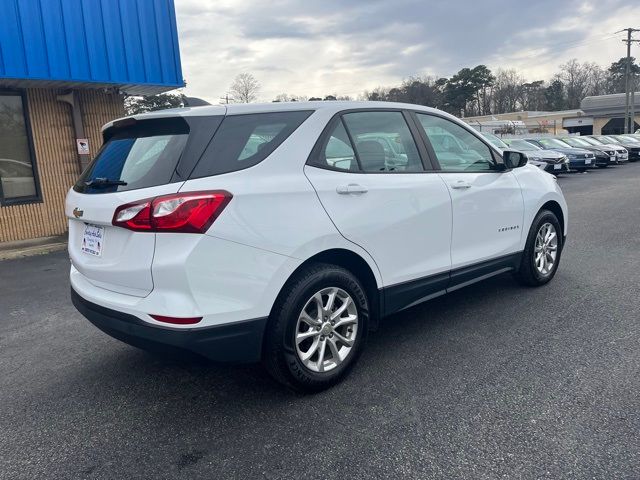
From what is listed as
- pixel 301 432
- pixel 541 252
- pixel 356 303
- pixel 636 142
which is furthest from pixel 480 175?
pixel 636 142

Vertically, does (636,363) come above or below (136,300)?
below

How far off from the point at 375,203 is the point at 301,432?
1455mm

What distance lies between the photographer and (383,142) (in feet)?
11.6

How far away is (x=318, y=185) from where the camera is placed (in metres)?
2.99

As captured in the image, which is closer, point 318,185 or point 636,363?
point 318,185

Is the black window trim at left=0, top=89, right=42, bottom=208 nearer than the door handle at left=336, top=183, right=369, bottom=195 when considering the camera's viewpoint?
No

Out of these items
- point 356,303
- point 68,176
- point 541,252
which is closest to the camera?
point 356,303

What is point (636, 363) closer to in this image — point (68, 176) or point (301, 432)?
point (301, 432)

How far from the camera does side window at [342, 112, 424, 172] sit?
11.0ft

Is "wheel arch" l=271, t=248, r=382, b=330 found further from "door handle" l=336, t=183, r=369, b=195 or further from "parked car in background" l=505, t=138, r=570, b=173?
"parked car in background" l=505, t=138, r=570, b=173

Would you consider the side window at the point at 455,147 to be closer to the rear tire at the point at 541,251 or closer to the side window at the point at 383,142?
the side window at the point at 383,142

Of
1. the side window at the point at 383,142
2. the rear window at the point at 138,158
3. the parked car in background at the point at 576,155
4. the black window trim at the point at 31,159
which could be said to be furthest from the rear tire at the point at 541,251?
the parked car in background at the point at 576,155

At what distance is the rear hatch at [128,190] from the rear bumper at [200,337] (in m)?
0.17

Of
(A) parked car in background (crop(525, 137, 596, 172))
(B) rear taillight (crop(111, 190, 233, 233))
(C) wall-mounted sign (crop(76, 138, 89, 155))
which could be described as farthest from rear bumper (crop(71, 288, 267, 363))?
(A) parked car in background (crop(525, 137, 596, 172))
